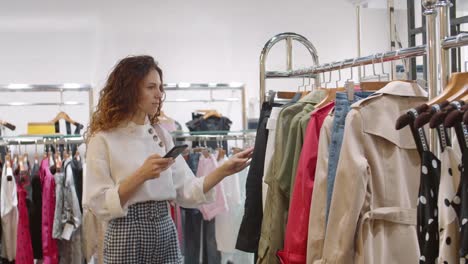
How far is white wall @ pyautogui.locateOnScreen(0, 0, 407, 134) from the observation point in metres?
4.46

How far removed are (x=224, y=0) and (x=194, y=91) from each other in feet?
2.85

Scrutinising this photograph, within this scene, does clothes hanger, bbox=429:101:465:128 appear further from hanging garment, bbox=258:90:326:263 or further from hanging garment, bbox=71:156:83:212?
hanging garment, bbox=71:156:83:212

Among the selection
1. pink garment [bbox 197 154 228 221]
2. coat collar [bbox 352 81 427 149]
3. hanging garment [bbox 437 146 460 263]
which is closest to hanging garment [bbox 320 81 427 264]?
coat collar [bbox 352 81 427 149]

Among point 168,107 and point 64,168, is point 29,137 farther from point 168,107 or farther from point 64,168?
point 168,107

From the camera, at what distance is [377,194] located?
151 cm

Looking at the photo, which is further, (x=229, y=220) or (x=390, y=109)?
(x=229, y=220)

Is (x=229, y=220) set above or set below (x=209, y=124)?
below

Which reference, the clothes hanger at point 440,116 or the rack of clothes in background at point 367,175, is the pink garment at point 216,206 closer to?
the rack of clothes in background at point 367,175

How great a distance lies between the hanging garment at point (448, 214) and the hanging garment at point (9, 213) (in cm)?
236

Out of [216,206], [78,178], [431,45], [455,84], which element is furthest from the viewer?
[216,206]

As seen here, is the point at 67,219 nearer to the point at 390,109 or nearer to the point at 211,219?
the point at 211,219

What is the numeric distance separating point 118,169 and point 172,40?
2.92 meters

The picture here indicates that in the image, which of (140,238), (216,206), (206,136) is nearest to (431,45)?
(140,238)

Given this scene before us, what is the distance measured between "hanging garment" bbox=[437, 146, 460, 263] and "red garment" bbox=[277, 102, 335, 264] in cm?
62
